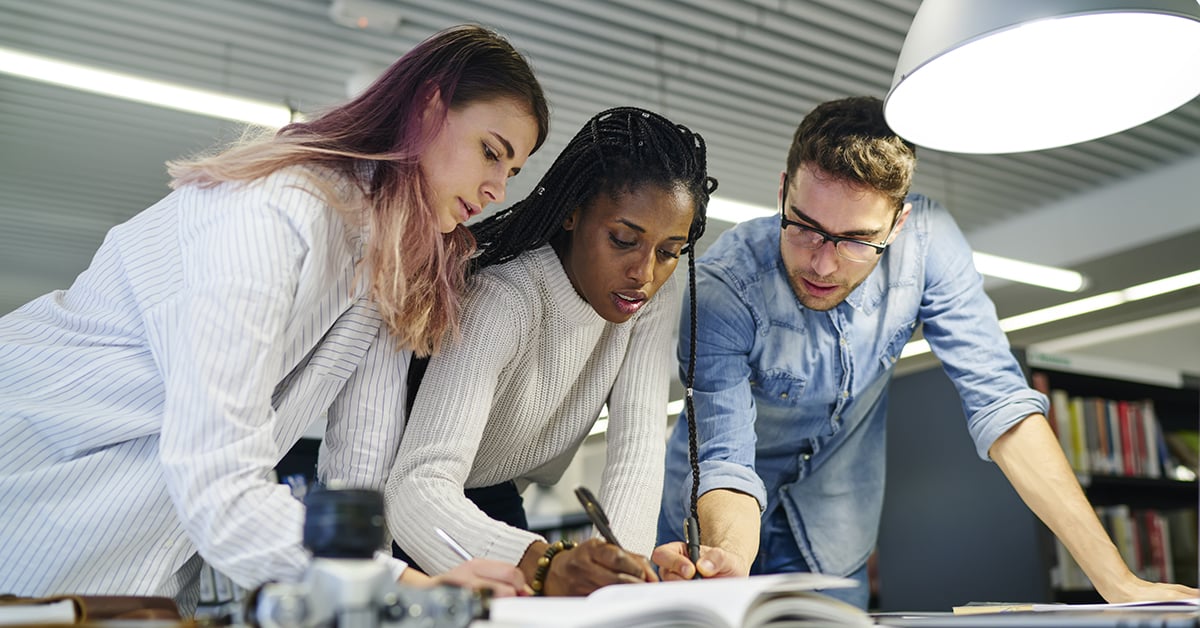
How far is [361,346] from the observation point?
1.35 m

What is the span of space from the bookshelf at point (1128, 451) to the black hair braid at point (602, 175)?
294cm

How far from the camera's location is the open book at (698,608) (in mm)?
764

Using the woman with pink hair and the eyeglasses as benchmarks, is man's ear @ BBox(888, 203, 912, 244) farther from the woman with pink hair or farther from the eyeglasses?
the woman with pink hair

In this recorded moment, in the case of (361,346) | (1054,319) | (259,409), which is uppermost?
(1054,319)

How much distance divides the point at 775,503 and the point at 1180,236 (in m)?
5.90

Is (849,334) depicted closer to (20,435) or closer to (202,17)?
(20,435)

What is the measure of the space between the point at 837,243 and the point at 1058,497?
61cm

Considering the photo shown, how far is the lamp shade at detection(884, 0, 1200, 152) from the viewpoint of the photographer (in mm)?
1474

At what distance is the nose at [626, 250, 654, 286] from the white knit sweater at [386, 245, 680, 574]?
0.11 metres

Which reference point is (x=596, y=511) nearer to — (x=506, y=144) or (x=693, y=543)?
(x=693, y=543)

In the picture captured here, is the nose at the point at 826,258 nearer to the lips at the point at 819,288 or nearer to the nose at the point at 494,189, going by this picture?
the lips at the point at 819,288

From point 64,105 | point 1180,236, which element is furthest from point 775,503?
point 1180,236

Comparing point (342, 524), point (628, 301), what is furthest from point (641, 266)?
point (342, 524)

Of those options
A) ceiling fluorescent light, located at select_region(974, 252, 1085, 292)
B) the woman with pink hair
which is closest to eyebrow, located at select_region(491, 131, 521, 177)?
the woman with pink hair
